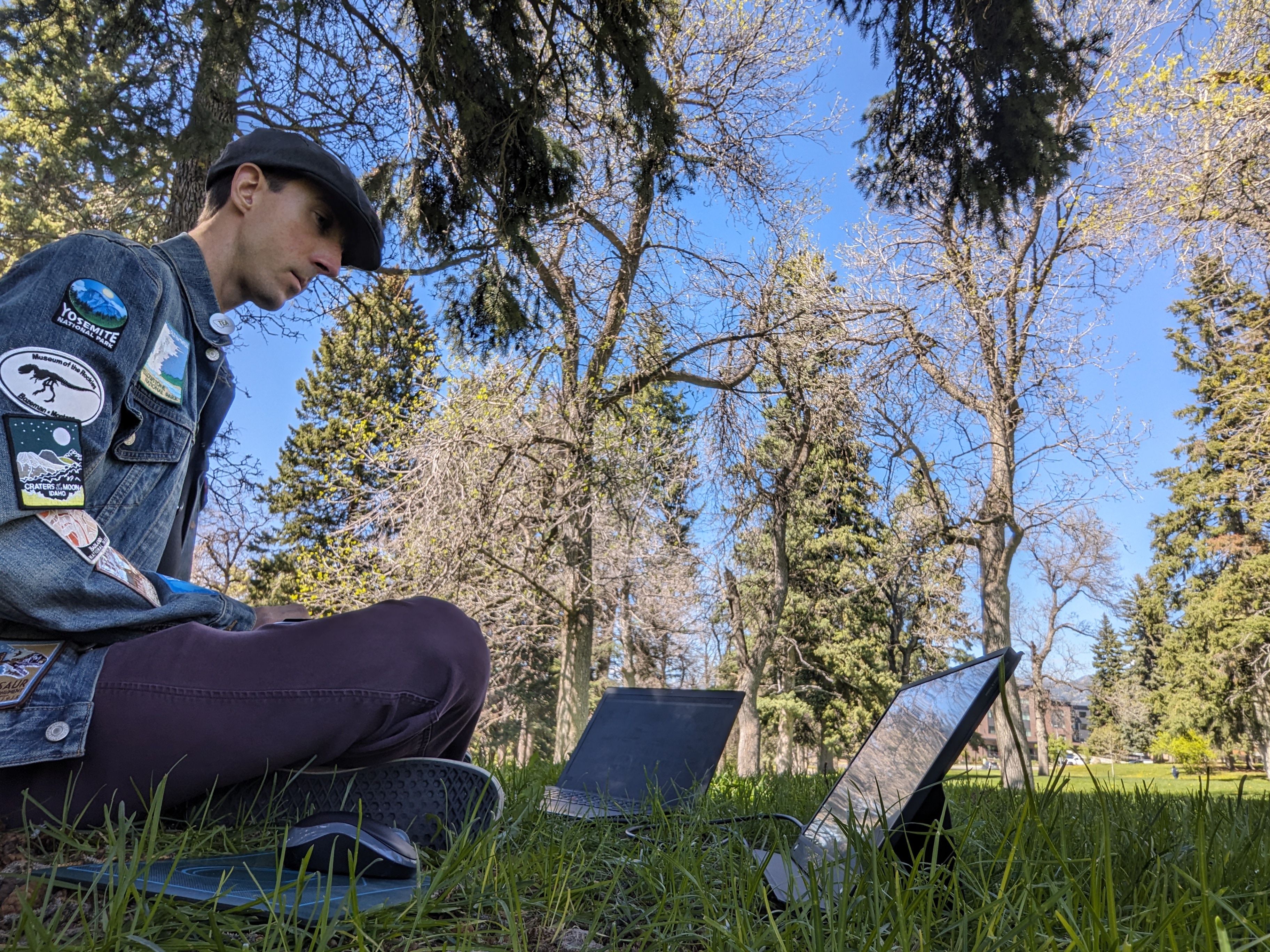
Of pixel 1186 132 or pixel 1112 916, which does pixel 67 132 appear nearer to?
pixel 1112 916

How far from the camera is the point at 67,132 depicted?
6.32m

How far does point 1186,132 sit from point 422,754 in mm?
9819

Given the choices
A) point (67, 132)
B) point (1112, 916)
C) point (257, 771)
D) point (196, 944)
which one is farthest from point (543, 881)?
point (67, 132)

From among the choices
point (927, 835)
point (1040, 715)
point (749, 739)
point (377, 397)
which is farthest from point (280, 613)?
point (1040, 715)

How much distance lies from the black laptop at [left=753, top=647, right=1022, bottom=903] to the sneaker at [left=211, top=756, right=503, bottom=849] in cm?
62

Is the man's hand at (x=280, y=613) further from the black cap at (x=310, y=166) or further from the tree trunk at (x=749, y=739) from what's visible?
the tree trunk at (x=749, y=739)

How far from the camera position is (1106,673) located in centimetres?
5106

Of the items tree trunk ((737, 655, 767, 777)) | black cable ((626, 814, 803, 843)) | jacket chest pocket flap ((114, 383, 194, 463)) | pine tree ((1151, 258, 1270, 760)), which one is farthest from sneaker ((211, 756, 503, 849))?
pine tree ((1151, 258, 1270, 760))

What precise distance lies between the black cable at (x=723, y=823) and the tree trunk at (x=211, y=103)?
127 inches

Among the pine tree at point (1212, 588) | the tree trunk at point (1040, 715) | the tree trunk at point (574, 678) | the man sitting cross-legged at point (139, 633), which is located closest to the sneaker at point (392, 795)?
the man sitting cross-legged at point (139, 633)

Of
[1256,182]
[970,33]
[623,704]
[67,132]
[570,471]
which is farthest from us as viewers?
[570,471]

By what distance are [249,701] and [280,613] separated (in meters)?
0.64

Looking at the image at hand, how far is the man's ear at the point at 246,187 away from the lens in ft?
6.62

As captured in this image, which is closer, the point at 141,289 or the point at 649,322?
the point at 141,289
